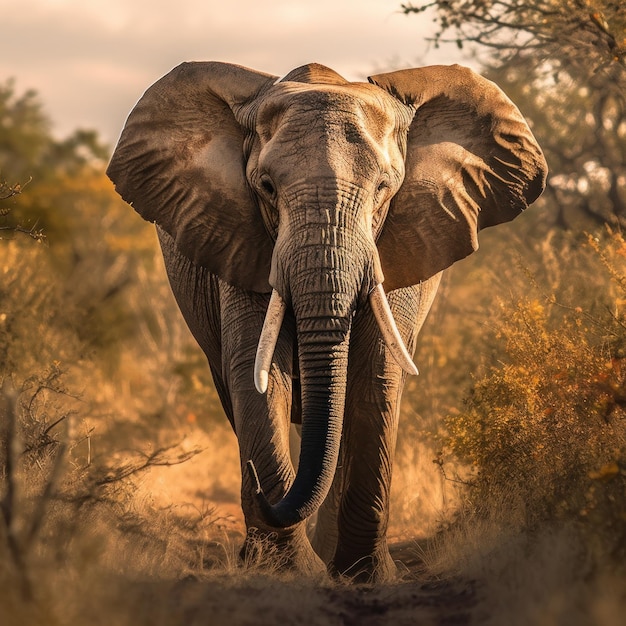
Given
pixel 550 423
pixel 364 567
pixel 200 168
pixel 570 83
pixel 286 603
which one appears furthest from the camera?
pixel 570 83

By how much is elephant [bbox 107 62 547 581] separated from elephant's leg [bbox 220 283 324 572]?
0.04 ft

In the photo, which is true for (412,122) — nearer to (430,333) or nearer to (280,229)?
(280,229)

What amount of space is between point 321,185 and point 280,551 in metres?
1.96

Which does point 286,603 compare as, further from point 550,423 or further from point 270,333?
point 550,423

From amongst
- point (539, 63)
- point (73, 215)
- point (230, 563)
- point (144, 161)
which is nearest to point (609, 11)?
point (539, 63)

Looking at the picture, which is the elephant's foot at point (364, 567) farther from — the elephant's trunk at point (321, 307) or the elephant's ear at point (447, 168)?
the elephant's ear at point (447, 168)

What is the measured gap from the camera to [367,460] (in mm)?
7523

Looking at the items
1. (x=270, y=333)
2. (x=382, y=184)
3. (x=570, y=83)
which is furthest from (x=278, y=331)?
(x=570, y=83)

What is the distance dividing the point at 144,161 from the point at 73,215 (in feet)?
76.5

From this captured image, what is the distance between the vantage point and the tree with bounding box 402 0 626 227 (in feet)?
33.4

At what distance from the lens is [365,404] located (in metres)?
7.47

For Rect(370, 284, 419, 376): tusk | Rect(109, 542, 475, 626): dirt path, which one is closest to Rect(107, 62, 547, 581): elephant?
Rect(370, 284, 419, 376): tusk

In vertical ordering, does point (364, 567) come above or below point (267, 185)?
below

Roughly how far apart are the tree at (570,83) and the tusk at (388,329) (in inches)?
135
